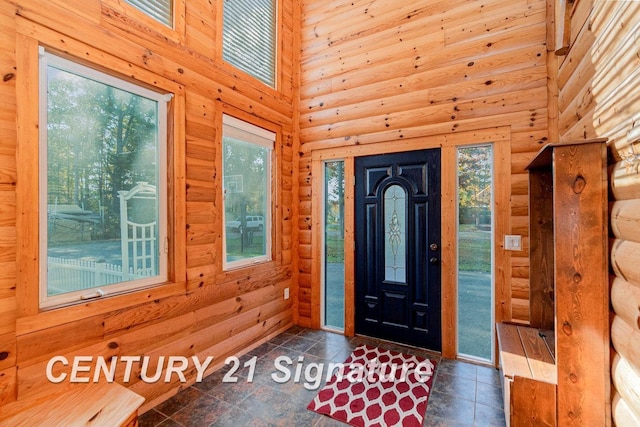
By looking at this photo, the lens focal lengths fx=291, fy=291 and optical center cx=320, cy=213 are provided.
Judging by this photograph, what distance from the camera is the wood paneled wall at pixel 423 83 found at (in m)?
2.53

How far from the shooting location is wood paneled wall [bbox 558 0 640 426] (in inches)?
46.3

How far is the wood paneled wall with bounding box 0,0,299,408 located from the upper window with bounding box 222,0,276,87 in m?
0.15

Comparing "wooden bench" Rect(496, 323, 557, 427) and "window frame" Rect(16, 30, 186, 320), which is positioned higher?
"window frame" Rect(16, 30, 186, 320)

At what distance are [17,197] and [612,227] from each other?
9.81 ft

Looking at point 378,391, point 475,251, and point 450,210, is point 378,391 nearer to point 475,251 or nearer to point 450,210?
point 475,251

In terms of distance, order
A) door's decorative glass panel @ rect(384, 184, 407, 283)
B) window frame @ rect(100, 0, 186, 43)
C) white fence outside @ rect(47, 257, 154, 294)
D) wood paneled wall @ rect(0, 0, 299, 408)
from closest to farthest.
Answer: wood paneled wall @ rect(0, 0, 299, 408)
white fence outside @ rect(47, 257, 154, 294)
window frame @ rect(100, 0, 186, 43)
door's decorative glass panel @ rect(384, 184, 407, 283)

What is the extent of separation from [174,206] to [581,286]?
2.61 m

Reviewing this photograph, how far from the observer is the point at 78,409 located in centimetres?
150

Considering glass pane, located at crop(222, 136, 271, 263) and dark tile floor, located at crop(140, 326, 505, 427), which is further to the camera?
glass pane, located at crop(222, 136, 271, 263)

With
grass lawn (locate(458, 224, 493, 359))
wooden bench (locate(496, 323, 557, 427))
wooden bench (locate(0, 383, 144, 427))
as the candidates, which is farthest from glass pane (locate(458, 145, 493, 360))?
wooden bench (locate(0, 383, 144, 427))

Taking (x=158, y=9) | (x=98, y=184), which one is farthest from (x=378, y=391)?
(x=158, y=9)

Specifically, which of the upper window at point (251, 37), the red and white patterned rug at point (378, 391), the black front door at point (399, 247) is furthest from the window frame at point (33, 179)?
the black front door at point (399, 247)

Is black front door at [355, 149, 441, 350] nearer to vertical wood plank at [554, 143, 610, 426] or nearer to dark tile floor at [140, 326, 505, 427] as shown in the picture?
dark tile floor at [140, 326, 505, 427]

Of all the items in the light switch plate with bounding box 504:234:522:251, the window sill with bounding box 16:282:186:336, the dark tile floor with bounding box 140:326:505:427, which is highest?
the light switch plate with bounding box 504:234:522:251
